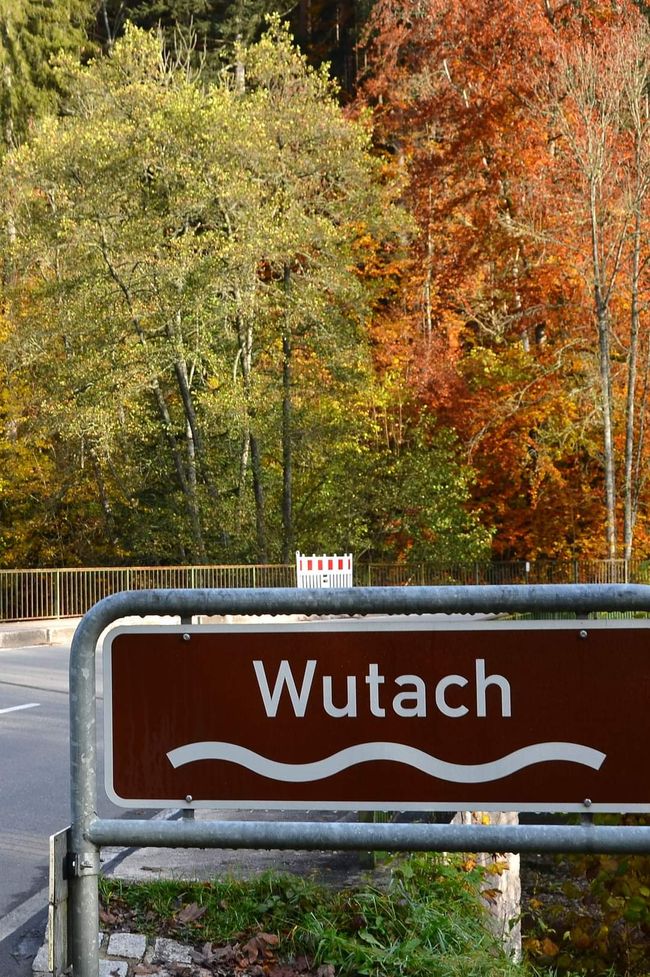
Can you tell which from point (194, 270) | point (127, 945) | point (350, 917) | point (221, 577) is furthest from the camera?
point (194, 270)

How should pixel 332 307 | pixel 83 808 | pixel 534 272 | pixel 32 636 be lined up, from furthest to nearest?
pixel 332 307 → pixel 534 272 → pixel 32 636 → pixel 83 808

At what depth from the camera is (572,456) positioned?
115 ft

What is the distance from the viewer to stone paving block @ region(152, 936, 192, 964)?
432 cm

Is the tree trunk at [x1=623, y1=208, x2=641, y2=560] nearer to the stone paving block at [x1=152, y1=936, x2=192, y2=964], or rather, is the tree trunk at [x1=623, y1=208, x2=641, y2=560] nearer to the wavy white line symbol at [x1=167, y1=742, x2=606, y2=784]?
the stone paving block at [x1=152, y1=936, x2=192, y2=964]

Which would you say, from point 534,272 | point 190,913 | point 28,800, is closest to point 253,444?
point 534,272

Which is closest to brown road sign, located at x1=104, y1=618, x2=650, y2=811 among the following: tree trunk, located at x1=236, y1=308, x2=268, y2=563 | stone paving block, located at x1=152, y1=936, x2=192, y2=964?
stone paving block, located at x1=152, y1=936, x2=192, y2=964

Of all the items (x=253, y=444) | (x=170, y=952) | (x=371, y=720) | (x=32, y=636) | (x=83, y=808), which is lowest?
(x=32, y=636)

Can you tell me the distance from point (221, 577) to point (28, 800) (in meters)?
22.0

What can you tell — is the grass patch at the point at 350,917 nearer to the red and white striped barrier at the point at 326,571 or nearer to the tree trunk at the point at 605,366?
the red and white striped barrier at the point at 326,571

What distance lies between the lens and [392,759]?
2.60m

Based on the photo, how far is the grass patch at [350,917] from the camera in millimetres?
4262

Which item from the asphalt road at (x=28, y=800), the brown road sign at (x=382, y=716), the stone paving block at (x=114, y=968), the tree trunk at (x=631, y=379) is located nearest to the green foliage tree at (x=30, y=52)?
the tree trunk at (x=631, y=379)

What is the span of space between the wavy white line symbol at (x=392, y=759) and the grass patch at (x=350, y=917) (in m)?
1.81

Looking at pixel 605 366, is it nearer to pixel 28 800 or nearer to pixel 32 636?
pixel 32 636
